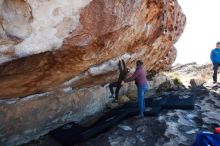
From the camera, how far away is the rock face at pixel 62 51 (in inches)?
269

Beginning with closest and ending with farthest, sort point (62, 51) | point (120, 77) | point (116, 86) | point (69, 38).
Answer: point (69, 38) < point (62, 51) < point (120, 77) < point (116, 86)

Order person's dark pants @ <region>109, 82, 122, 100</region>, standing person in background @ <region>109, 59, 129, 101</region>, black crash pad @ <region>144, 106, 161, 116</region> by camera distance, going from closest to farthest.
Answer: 1. black crash pad @ <region>144, 106, 161, 116</region>
2. standing person in background @ <region>109, 59, 129, 101</region>
3. person's dark pants @ <region>109, 82, 122, 100</region>

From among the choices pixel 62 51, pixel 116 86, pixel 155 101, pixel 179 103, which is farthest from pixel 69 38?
pixel 179 103

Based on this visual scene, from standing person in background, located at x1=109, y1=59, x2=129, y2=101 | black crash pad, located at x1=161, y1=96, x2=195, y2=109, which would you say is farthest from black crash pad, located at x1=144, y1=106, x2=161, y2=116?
standing person in background, located at x1=109, y1=59, x2=129, y2=101

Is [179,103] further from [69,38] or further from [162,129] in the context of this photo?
[69,38]

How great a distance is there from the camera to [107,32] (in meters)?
8.47

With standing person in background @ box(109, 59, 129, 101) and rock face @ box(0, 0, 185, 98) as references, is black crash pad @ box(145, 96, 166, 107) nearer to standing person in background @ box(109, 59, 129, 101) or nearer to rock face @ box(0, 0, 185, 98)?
standing person in background @ box(109, 59, 129, 101)

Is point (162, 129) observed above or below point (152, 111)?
below

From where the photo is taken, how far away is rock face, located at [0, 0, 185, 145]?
6.82m

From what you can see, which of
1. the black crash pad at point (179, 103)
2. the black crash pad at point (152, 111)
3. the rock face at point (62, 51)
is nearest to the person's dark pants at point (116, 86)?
the rock face at point (62, 51)

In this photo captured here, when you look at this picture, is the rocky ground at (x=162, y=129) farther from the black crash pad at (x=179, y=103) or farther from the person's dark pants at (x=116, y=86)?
the person's dark pants at (x=116, y=86)

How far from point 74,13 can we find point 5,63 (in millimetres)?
1663

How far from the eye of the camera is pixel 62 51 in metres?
7.87

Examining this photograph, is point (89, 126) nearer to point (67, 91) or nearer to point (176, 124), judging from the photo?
point (67, 91)
